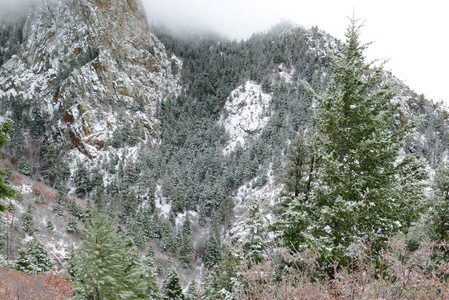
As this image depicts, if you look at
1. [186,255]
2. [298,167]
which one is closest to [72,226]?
[186,255]

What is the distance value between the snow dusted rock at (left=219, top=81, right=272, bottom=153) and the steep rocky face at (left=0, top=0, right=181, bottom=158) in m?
32.7

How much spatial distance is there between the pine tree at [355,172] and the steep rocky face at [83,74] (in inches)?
3430

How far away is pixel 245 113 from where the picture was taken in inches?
4117

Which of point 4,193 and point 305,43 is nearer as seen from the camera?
point 4,193

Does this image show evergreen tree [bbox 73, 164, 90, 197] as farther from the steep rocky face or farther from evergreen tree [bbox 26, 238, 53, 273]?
evergreen tree [bbox 26, 238, 53, 273]

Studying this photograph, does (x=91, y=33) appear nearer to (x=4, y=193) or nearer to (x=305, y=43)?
(x=305, y=43)

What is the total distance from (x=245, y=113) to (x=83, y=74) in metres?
64.9

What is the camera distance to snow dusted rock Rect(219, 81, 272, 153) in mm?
98438

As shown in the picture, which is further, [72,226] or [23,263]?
[72,226]

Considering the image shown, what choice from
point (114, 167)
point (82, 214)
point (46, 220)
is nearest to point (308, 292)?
point (46, 220)

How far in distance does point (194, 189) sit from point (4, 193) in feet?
239

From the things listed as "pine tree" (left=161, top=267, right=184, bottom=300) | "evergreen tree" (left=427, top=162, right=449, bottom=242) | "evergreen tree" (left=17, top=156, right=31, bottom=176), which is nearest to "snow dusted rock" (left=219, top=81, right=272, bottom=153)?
"evergreen tree" (left=17, top=156, right=31, bottom=176)

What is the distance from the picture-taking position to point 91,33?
93875mm

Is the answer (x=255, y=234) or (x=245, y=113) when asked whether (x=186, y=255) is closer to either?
(x=255, y=234)
